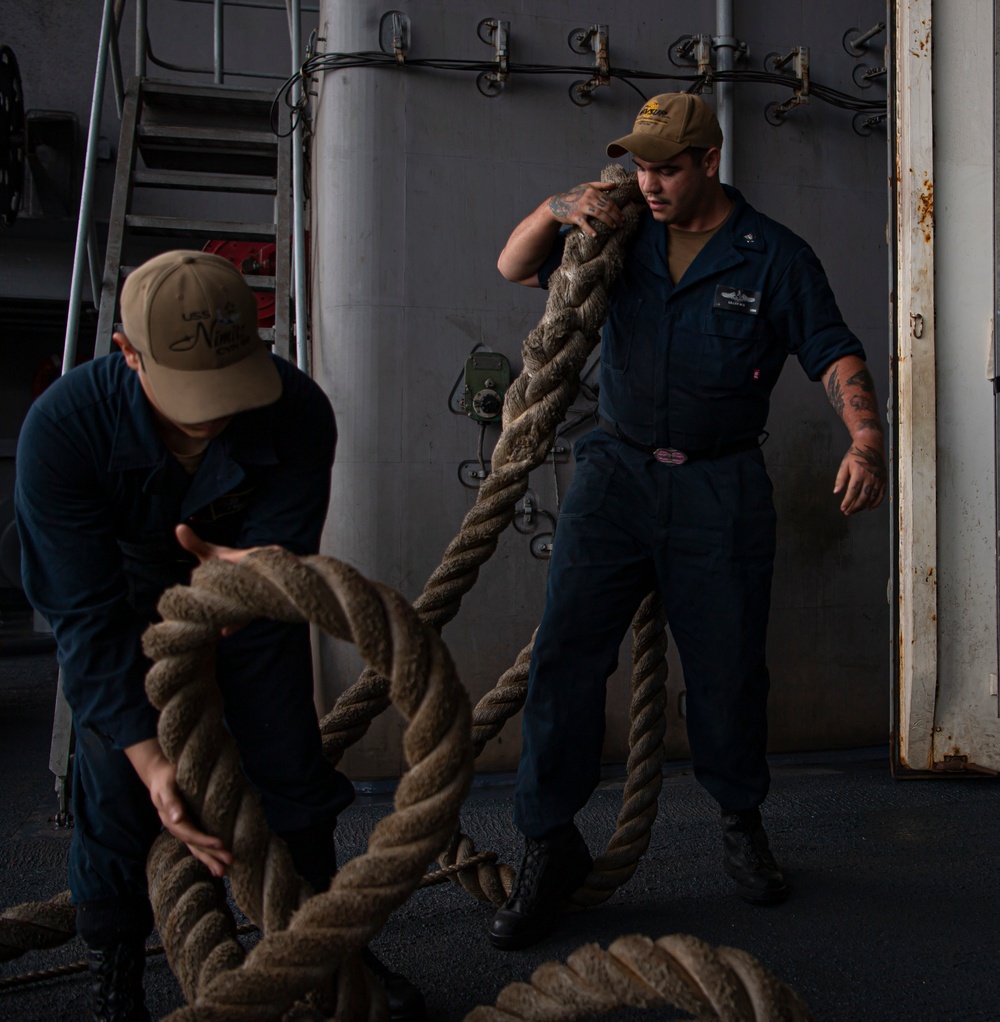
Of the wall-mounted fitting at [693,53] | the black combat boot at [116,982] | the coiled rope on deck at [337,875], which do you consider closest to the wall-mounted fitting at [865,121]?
the wall-mounted fitting at [693,53]

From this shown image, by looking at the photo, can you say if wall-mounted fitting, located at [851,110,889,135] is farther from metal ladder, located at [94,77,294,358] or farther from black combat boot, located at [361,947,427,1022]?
black combat boot, located at [361,947,427,1022]

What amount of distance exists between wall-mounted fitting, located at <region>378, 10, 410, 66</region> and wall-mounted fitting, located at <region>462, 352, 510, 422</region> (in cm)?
105

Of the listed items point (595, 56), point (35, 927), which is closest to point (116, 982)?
point (35, 927)

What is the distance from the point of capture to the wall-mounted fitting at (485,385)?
11.2ft

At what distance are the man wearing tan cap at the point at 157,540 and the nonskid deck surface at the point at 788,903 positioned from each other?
339mm

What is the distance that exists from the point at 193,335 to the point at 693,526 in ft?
3.99

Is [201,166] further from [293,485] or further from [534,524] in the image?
[293,485]

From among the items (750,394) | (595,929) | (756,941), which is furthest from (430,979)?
(750,394)

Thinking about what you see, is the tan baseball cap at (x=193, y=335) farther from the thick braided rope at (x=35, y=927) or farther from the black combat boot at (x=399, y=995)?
the thick braided rope at (x=35, y=927)

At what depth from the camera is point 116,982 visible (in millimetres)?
1600

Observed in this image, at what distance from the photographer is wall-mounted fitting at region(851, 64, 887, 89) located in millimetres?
3750

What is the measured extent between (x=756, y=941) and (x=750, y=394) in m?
1.17

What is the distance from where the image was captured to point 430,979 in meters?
1.91

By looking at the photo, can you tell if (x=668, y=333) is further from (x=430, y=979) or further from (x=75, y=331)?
(x=75, y=331)
